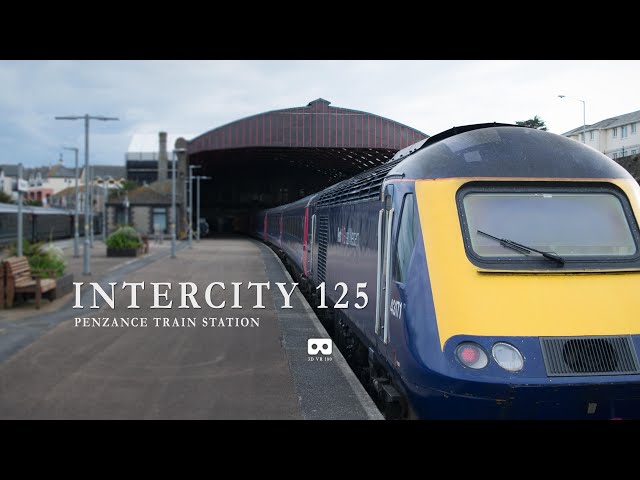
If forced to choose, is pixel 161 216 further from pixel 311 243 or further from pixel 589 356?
pixel 589 356

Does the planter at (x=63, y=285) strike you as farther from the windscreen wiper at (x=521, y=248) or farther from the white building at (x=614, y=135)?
the windscreen wiper at (x=521, y=248)

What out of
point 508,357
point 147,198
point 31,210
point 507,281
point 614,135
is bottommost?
point 508,357

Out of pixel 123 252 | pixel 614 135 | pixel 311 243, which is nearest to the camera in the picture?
pixel 614 135

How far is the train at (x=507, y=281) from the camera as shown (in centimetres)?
515

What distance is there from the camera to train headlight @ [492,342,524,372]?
513 centimetres

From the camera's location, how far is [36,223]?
44.9m

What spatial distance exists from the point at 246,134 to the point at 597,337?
13953 millimetres

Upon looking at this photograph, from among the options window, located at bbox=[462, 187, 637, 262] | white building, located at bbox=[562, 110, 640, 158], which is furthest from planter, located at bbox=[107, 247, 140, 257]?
window, located at bbox=[462, 187, 637, 262]

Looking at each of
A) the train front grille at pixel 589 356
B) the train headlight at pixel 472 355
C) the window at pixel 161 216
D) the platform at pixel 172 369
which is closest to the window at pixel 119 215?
the window at pixel 161 216

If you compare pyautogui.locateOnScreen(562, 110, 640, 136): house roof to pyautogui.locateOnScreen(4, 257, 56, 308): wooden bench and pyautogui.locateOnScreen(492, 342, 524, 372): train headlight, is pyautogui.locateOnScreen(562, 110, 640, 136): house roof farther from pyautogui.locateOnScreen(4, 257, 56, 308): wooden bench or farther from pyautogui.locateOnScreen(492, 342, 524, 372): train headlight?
pyautogui.locateOnScreen(4, 257, 56, 308): wooden bench

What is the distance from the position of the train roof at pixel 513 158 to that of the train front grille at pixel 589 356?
1514mm

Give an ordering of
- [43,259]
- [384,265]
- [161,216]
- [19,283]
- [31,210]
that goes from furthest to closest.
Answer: [161,216]
[31,210]
[43,259]
[19,283]
[384,265]

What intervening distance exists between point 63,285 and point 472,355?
46.0ft

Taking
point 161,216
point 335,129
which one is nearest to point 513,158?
point 335,129
